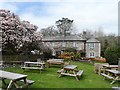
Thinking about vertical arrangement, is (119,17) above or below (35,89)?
above

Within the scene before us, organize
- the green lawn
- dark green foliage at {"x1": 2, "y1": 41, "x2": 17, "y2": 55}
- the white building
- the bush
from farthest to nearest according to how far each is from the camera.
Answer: the white building → the bush → dark green foliage at {"x1": 2, "y1": 41, "x2": 17, "y2": 55} → the green lawn

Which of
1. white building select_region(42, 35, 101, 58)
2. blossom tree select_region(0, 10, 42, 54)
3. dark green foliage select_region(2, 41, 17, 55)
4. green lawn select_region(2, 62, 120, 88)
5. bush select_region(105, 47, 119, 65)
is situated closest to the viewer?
green lawn select_region(2, 62, 120, 88)

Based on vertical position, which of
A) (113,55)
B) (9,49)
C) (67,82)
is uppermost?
(9,49)

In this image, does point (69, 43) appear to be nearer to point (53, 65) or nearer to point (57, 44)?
point (57, 44)

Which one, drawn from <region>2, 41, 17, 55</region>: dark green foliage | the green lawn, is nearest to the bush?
the green lawn

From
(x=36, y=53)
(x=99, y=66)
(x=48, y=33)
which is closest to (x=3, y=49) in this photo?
(x=36, y=53)

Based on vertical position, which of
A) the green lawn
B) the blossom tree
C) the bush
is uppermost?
the blossom tree

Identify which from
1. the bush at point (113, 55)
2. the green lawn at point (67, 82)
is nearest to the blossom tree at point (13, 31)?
the green lawn at point (67, 82)

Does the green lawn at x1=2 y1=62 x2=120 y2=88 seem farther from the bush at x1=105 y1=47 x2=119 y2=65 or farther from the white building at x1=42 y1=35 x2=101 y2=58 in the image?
the white building at x1=42 y1=35 x2=101 y2=58

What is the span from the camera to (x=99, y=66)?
12969 millimetres

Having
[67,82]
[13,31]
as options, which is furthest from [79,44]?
[67,82]

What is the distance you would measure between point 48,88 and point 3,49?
10062 mm

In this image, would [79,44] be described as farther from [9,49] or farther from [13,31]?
[13,31]

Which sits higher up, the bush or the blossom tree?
Answer: the blossom tree
